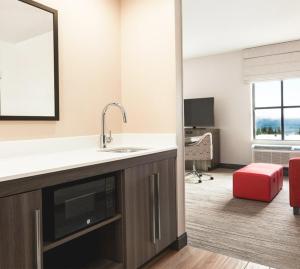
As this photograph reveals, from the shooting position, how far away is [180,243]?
→ 7.58 ft

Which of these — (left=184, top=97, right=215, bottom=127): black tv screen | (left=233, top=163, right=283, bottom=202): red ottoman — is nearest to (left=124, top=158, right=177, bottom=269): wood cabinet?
(left=233, top=163, right=283, bottom=202): red ottoman

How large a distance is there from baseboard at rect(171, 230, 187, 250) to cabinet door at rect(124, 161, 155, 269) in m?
0.34

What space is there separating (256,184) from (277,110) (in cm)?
268

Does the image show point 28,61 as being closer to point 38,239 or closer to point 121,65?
point 121,65

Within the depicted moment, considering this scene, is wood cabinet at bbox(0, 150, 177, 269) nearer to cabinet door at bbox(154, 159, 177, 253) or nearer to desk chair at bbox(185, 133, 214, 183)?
cabinet door at bbox(154, 159, 177, 253)

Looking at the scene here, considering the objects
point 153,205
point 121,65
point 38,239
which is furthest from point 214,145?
point 38,239

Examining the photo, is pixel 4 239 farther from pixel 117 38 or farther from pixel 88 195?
pixel 117 38

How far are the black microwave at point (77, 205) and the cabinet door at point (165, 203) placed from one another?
0.44m

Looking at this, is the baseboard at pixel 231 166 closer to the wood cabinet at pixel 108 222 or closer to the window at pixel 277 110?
the window at pixel 277 110

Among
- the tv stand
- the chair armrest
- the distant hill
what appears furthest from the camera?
the tv stand

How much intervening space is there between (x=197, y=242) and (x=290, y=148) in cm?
366

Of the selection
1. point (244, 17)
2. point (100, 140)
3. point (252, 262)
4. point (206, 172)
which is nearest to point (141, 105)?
point (100, 140)

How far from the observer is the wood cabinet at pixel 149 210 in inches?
70.7

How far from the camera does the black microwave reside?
1.36m
